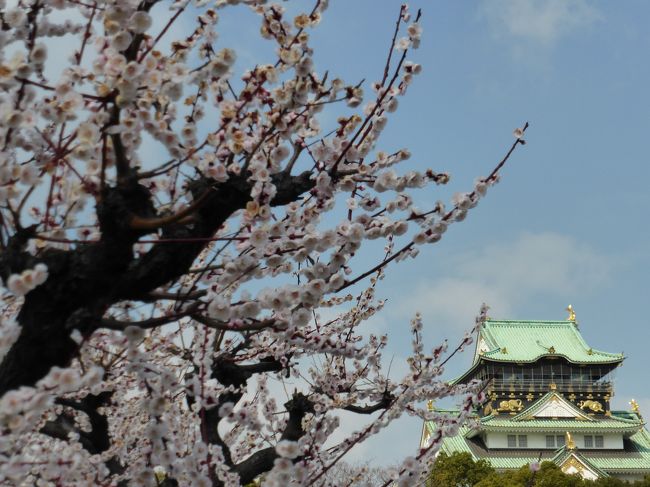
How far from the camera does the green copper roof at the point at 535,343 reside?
43.8m

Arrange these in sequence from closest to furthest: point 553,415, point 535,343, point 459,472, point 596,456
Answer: point 459,472 < point 596,456 < point 553,415 < point 535,343

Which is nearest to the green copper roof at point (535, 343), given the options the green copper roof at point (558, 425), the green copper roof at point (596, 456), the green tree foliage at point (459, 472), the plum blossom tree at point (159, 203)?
the green copper roof at point (558, 425)

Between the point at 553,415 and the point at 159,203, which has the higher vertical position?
the point at 553,415

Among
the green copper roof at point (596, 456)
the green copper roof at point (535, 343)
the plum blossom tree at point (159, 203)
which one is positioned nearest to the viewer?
the plum blossom tree at point (159, 203)

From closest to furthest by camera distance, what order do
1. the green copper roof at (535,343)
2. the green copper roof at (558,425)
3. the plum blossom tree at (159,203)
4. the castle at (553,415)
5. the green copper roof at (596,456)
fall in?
the plum blossom tree at (159,203), the green copper roof at (596,456), the castle at (553,415), the green copper roof at (558,425), the green copper roof at (535,343)

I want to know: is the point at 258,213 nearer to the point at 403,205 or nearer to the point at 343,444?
the point at 403,205

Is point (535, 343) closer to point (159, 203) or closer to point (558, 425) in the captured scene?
point (558, 425)

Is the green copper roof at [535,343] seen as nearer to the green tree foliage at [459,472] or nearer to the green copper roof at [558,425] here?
the green copper roof at [558,425]

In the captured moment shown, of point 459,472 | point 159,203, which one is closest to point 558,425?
point 459,472

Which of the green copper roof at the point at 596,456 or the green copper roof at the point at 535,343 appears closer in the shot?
the green copper roof at the point at 596,456

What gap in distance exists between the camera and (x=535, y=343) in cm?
4641

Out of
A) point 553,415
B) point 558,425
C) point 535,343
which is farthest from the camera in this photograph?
point 535,343

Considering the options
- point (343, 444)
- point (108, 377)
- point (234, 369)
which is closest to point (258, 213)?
point (343, 444)

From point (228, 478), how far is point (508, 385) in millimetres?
40156
